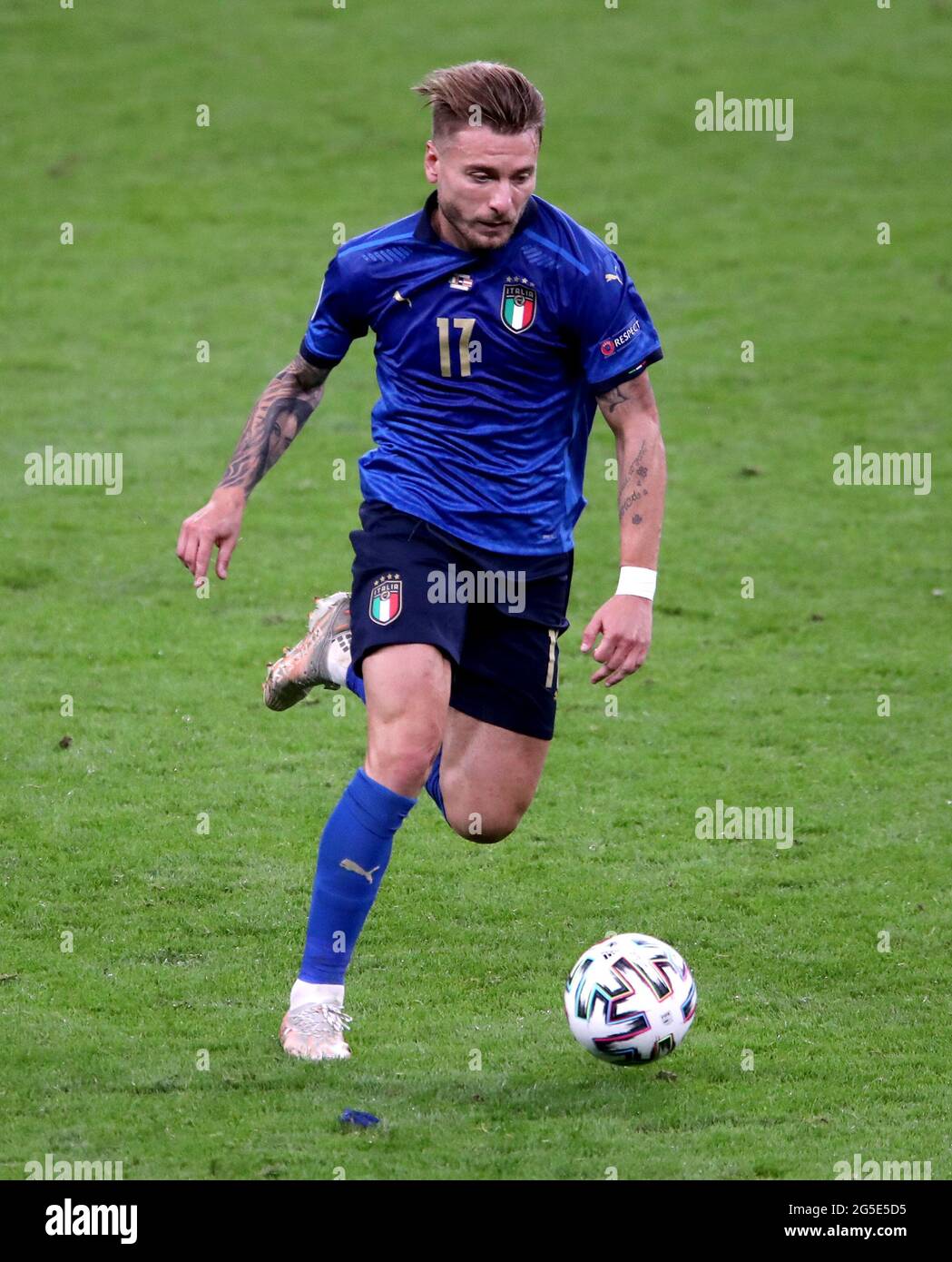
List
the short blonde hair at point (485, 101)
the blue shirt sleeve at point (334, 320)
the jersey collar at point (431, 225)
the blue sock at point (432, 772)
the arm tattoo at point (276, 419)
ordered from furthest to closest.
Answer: the blue sock at point (432, 772) < the arm tattoo at point (276, 419) < the blue shirt sleeve at point (334, 320) < the jersey collar at point (431, 225) < the short blonde hair at point (485, 101)

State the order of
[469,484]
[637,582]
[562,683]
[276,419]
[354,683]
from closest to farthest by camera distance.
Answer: [637,582], [469,484], [276,419], [354,683], [562,683]

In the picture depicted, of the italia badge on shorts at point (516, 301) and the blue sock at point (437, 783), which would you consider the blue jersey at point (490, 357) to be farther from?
the blue sock at point (437, 783)

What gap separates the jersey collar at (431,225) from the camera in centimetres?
546

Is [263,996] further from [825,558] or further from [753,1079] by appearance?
[825,558]

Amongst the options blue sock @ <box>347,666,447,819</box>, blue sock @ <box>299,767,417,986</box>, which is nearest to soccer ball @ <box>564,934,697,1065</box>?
blue sock @ <box>299,767,417,986</box>

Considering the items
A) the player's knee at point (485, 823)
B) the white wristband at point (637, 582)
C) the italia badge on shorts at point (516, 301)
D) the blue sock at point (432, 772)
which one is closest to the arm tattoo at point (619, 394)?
the italia badge on shorts at point (516, 301)

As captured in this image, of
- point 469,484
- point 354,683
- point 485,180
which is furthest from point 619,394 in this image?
point 354,683

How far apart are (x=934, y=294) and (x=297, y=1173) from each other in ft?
44.6

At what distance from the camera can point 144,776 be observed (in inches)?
304

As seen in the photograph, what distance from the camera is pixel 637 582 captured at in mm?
5230

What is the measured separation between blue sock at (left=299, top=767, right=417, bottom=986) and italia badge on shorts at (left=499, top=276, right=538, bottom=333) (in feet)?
4.50

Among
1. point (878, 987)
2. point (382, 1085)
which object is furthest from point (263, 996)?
point (878, 987)

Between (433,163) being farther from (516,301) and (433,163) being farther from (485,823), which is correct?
(485,823)

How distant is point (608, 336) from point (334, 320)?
0.90 metres
